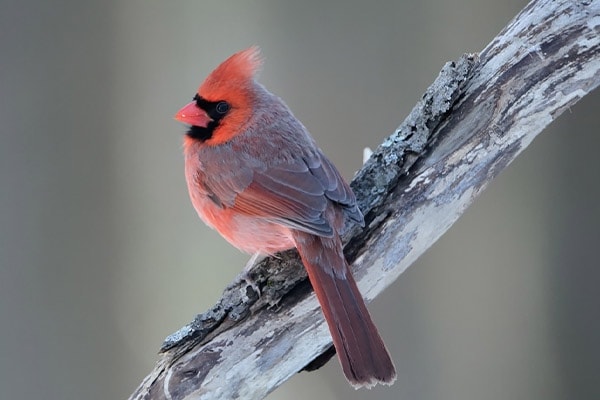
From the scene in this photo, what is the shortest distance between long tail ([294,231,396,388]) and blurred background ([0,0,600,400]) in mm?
1037

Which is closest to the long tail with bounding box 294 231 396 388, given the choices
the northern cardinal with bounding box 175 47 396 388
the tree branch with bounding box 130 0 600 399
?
the northern cardinal with bounding box 175 47 396 388

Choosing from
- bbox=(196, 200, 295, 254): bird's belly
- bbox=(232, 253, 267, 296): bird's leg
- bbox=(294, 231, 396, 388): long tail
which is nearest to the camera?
bbox=(294, 231, 396, 388): long tail

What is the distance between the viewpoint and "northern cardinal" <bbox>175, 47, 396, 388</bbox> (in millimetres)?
1831

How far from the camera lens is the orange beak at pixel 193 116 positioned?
230cm

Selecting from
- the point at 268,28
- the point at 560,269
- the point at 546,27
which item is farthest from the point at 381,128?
the point at 546,27

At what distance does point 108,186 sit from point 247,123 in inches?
42.3

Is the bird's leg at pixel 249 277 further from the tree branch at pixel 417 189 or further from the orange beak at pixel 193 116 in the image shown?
the orange beak at pixel 193 116

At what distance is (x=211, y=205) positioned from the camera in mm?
2203

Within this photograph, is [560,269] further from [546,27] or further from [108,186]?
[108,186]

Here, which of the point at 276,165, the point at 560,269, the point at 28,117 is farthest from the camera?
the point at 28,117

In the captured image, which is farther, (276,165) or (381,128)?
(381,128)

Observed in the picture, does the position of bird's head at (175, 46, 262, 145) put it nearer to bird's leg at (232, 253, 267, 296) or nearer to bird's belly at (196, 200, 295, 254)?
bird's belly at (196, 200, 295, 254)

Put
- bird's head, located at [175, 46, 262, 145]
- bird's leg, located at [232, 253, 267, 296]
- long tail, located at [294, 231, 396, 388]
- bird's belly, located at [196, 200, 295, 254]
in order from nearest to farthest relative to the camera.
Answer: long tail, located at [294, 231, 396, 388], bird's leg, located at [232, 253, 267, 296], bird's belly, located at [196, 200, 295, 254], bird's head, located at [175, 46, 262, 145]

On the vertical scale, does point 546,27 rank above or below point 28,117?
below
